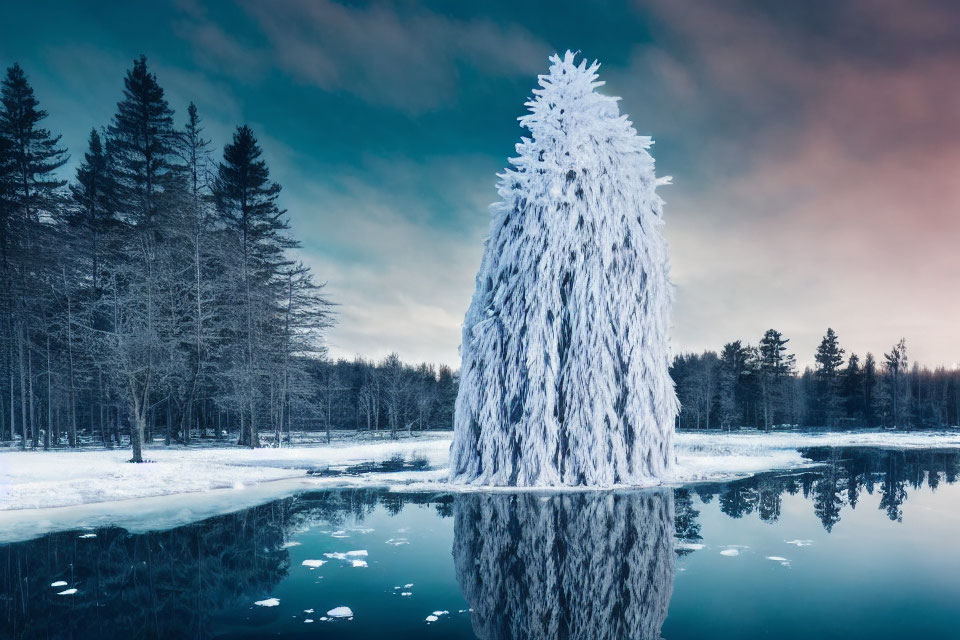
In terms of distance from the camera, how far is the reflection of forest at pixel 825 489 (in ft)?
31.5

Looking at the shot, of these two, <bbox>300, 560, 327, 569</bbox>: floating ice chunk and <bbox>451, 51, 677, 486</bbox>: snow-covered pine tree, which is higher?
<bbox>451, 51, 677, 486</bbox>: snow-covered pine tree

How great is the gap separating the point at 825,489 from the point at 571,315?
7517 millimetres

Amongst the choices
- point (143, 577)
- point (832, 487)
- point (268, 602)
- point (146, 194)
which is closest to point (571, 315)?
point (832, 487)

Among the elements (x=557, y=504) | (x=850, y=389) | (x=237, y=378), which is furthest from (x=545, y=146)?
(x=850, y=389)

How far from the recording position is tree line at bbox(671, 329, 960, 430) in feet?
188

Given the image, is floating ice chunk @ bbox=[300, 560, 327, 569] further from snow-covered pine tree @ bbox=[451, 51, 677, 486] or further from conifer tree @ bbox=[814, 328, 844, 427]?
conifer tree @ bbox=[814, 328, 844, 427]

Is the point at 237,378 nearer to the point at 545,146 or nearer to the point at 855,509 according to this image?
the point at 545,146

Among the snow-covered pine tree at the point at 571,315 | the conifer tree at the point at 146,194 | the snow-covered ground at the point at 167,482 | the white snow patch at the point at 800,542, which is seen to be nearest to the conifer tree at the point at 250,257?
the conifer tree at the point at 146,194

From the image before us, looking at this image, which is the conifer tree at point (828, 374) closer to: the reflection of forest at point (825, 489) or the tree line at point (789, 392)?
→ the tree line at point (789, 392)

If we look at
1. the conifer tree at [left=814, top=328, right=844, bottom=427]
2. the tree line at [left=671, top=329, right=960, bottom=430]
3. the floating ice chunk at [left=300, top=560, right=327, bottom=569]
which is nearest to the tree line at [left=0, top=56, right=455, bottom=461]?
the floating ice chunk at [left=300, top=560, right=327, bottom=569]

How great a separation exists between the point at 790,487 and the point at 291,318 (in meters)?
28.5

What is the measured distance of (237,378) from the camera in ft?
87.6

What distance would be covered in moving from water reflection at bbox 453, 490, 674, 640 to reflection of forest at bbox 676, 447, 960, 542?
3.84 ft

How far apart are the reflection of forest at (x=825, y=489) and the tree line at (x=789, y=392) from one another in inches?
1530
